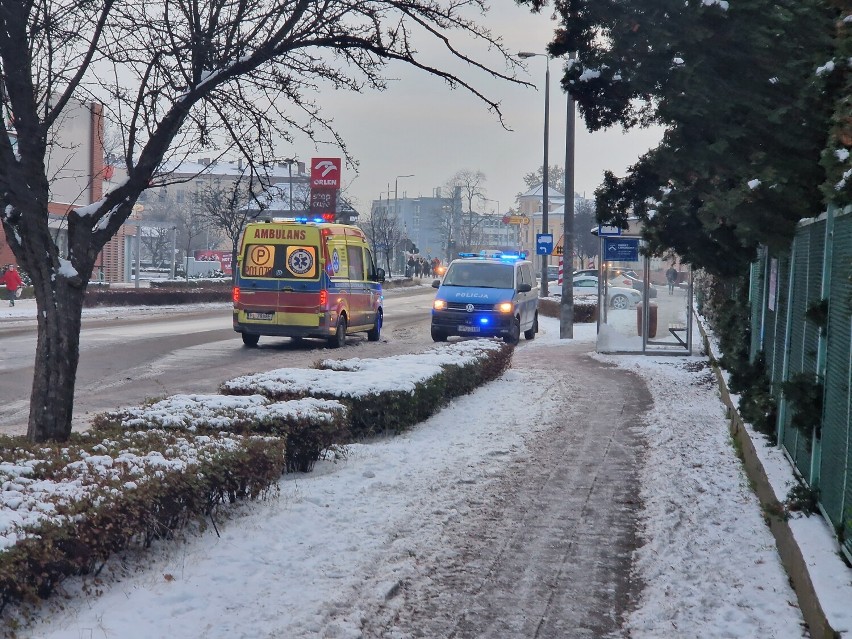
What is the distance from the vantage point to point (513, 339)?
2342 centimetres

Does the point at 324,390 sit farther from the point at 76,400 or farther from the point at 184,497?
the point at 76,400

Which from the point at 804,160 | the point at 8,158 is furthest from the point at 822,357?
the point at 8,158

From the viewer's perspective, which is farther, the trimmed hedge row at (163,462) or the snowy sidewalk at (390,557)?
the snowy sidewalk at (390,557)

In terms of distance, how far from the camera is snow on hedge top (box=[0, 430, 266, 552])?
15.9 ft

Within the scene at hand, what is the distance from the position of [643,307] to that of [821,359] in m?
14.9

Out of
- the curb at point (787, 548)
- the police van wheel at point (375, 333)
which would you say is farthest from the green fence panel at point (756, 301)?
the police van wheel at point (375, 333)

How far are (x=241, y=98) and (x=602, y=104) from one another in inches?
171

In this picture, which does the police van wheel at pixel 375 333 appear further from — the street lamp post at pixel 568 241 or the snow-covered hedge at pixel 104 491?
the snow-covered hedge at pixel 104 491

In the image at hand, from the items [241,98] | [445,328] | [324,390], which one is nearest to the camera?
[241,98]

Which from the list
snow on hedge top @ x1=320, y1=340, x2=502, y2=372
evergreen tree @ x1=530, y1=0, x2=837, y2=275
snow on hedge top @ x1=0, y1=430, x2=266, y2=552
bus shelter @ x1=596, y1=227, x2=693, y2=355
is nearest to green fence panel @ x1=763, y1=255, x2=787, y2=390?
evergreen tree @ x1=530, y1=0, x2=837, y2=275

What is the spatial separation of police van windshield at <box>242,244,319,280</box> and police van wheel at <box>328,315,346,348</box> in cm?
150

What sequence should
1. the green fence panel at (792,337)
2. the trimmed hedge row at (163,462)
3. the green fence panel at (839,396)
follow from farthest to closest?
the green fence panel at (792,337) < the green fence panel at (839,396) < the trimmed hedge row at (163,462)

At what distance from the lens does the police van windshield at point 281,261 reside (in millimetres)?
20672

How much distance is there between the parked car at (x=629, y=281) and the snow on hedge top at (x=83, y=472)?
600 inches
